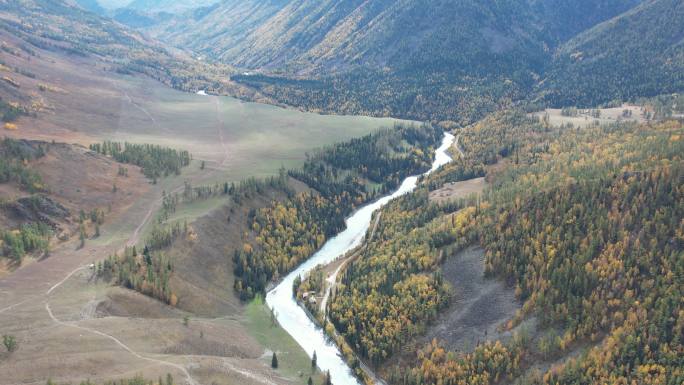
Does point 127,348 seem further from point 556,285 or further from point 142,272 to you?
point 556,285

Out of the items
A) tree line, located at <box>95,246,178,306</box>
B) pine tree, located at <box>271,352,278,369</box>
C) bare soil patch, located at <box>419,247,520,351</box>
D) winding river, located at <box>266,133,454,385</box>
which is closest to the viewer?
pine tree, located at <box>271,352,278,369</box>

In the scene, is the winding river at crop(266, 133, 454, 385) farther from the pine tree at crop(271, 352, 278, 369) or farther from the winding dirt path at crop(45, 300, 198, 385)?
the winding dirt path at crop(45, 300, 198, 385)

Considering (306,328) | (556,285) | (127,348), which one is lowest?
(306,328)


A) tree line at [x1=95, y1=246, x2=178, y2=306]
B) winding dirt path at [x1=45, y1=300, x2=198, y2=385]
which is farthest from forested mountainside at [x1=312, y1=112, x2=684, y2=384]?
tree line at [x1=95, y1=246, x2=178, y2=306]

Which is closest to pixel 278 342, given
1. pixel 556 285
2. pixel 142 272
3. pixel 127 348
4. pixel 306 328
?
pixel 306 328

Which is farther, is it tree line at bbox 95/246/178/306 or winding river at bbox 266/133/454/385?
tree line at bbox 95/246/178/306

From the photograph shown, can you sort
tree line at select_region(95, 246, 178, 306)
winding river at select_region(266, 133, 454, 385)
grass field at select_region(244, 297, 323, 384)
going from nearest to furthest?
1. grass field at select_region(244, 297, 323, 384)
2. winding river at select_region(266, 133, 454, 385)
3. tree line at select_region(95, 246, 178, 306)

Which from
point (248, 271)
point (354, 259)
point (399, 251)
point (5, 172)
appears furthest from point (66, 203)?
point (399, 251)

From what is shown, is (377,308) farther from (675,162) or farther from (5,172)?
(5,172)
